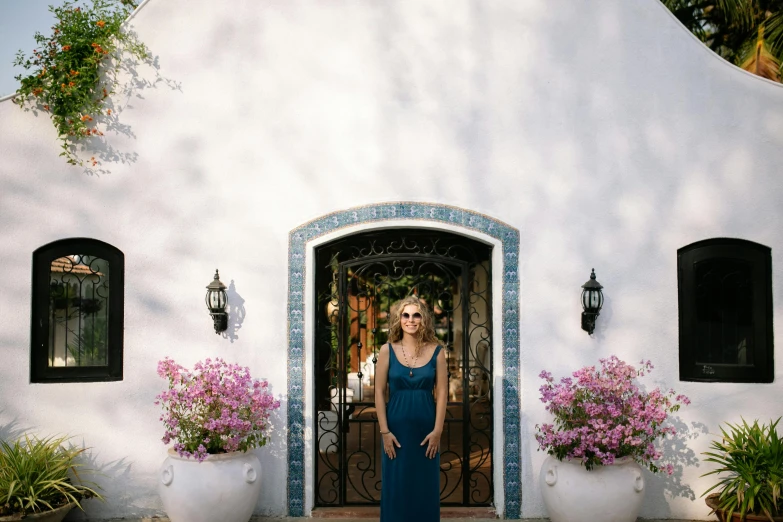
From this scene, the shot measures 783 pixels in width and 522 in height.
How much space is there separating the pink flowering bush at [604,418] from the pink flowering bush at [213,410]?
2267mm

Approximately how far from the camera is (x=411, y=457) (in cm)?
467

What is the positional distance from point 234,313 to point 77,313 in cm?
136

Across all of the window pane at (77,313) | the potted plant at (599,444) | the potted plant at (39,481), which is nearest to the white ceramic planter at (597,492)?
the potted plant at (599,444)

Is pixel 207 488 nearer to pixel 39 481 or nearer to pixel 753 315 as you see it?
pixel 39 481

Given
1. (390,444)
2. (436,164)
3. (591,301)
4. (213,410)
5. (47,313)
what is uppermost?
(436,164)

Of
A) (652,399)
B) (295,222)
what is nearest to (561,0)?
(295,222)

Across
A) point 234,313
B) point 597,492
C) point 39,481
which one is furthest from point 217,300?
point 597,492

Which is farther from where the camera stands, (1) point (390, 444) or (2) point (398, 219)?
(2) point (398, 219)

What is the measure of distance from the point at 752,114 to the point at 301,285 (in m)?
4.16

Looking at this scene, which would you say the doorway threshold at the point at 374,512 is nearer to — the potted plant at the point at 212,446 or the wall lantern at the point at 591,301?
the potted plant at the point at 212,446

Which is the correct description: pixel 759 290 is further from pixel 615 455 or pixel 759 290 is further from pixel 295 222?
pixel 295 222

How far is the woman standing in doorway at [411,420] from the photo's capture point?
466 cm

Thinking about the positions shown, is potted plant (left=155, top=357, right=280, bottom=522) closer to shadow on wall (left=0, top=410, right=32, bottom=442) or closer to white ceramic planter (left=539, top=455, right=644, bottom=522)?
shadow on wall (left=0, top=410, right=32, bottom=442)

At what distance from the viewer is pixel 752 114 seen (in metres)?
6.07
